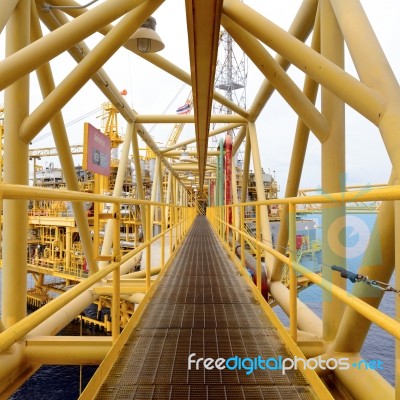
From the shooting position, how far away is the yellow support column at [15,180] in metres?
3.59

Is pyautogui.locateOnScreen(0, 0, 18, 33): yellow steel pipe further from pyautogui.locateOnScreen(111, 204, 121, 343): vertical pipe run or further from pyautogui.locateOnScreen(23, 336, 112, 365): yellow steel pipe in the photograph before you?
pyautogui.locateOnScreen(23, 336, 112, 365): yellow steel pipe

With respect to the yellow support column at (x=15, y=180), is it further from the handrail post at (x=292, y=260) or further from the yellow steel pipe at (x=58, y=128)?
the handrail post at (x=292, y=260)

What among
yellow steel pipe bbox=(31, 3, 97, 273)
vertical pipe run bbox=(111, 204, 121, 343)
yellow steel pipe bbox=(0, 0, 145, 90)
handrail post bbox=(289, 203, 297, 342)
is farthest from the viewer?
yellow steel pipe bbox=(31, 3, 97, 273)

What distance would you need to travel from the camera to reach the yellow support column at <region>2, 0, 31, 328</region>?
3588mm

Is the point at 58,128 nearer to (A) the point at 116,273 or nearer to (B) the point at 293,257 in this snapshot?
(A) the point at 116,273

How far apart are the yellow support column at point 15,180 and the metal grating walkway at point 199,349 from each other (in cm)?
133

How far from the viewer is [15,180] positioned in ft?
12.0

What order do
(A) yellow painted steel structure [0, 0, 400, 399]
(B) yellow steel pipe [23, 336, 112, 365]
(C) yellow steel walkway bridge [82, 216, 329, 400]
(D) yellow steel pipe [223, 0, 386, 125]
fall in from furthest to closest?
(B) yellow steel pipe [23, 336, 112, 365] < (D) yellow steel pipe [223, 0, 386, 125] < (C) yellow steel walkway bridge [82, 216, 329, 400] < (A) yellow painted steel structure [0, 0, 400, 399]

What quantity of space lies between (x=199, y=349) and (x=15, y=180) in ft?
8.35

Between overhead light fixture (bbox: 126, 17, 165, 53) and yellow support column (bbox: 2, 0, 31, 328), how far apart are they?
1.33 metres

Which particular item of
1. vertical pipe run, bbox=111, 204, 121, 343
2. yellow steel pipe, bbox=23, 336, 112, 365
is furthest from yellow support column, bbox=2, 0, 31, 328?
vertical pipe run, bbox=111, 204, 121, 343

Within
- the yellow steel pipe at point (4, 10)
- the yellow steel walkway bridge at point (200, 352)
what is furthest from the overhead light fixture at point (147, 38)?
the yellow steel walkway bridge at point (200, 352)

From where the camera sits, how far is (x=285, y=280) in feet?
54.6

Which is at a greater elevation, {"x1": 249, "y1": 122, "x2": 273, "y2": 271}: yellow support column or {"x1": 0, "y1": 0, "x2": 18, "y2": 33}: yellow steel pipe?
{"x1": 0, "y1": 0, "x2": 18, "y2": 33}: yellow steel pipe
